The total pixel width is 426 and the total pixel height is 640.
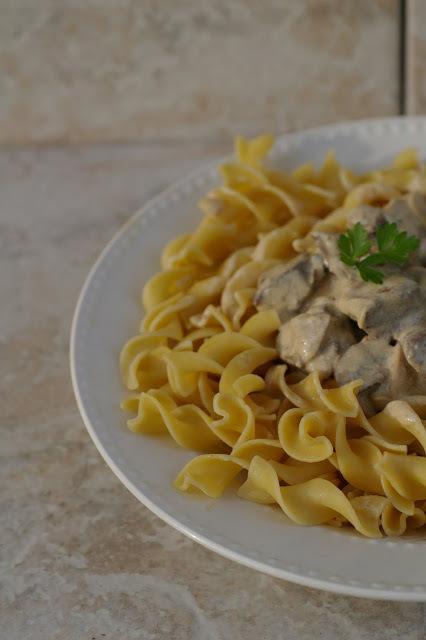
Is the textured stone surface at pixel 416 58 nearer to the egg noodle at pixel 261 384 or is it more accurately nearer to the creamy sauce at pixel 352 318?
the egg noodle at pixel 261 384

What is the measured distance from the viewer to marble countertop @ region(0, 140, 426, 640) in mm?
2072

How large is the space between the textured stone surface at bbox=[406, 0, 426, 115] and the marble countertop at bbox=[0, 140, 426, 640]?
1.30 meters

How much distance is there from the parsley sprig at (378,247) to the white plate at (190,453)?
632 mm

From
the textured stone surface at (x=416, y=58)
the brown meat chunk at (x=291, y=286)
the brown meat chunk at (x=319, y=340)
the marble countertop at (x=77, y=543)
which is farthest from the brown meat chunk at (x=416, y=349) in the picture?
the textured stone surface at (x=416, y=58)

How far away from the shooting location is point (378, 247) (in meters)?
2.42

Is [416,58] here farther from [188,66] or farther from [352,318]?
[352,318]

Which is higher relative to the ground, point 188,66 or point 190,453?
point 188,66

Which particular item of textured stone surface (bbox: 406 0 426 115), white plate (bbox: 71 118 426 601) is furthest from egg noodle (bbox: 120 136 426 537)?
textured stone surface (bbox: 406 0 426 115)

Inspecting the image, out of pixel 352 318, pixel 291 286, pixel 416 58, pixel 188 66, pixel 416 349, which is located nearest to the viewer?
pixel 416 349

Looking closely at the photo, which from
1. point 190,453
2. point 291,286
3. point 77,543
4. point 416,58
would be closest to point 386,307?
point 291,286

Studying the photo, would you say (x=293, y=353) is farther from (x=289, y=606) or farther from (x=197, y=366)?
(x=289, y=606)

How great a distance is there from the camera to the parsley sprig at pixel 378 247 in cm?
237

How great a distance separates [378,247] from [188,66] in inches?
63.9

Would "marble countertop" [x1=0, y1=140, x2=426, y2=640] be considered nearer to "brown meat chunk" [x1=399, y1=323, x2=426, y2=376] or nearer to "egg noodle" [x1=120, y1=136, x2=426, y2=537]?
"egg noodle" [x1=120, y1=136, x2=426, y2=537]
